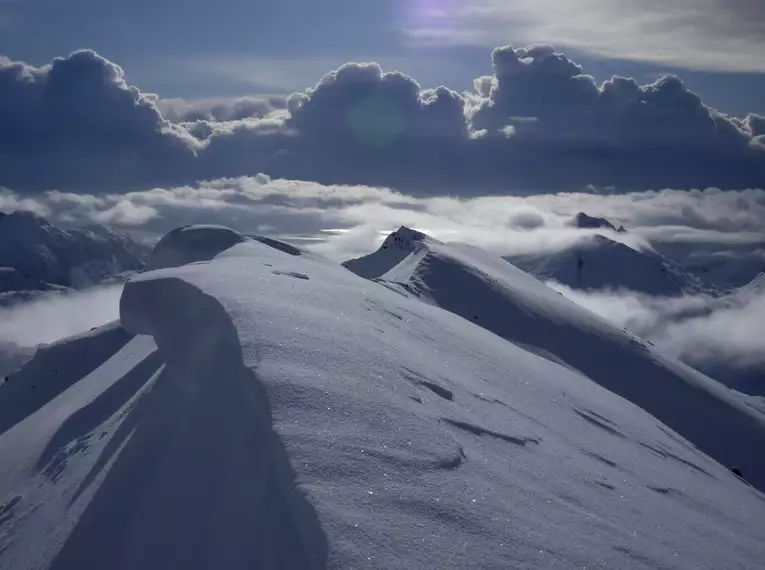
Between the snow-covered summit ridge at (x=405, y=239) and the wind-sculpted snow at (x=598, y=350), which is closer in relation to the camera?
the wind-sculpted snow at (x=598, y=350)

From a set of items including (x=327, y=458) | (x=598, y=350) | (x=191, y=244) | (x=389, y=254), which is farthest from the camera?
(x=389, y=254)

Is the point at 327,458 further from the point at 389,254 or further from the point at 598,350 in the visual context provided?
the point at 389,254

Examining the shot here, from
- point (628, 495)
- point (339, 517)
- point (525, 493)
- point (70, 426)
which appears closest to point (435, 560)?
point (339, 517)

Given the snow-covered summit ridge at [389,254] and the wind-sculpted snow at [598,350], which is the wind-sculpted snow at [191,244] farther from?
the snow-covered summit ridge at [389,254]

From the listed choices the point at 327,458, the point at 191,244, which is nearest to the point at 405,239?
the point at 191,244

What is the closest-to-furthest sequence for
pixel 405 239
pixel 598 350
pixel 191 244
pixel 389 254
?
pixel 191 244
pixel 598 350
pixel 405 239
pixel 389 254

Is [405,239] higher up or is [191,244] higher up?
[405,239]

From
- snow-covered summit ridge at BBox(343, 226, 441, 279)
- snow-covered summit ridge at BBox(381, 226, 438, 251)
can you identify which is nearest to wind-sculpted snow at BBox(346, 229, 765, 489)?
snow-covered summit ridge at BBox(381, 226, 438, 251)

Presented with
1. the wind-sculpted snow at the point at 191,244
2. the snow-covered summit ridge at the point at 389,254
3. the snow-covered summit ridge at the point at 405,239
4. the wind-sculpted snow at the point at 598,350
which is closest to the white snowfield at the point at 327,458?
the wind-sculpted snow at the point at 191,244
